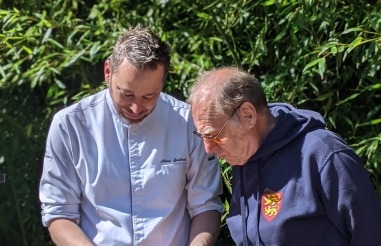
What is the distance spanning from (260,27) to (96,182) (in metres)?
1.44

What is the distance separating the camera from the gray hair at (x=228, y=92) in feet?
9.31

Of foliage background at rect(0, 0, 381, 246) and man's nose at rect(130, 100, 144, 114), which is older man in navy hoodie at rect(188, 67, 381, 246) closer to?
man's nose at rect(130, 100, 144, 114)

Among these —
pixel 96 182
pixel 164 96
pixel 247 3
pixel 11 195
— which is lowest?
pixel 11 195

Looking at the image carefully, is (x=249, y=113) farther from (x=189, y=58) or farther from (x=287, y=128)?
(x=189, y=58)

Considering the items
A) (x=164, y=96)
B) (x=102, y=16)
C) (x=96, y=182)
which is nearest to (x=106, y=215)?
(x=96, y=182)

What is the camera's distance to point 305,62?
3.97 m

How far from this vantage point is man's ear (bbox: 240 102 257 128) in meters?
2.84

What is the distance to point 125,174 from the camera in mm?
3141

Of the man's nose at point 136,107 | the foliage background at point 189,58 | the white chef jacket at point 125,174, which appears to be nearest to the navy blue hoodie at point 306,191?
the white chef jacket at point 125,174

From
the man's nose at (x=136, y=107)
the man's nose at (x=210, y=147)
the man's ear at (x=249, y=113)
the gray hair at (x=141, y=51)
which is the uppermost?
the gray hair at (x=141, y=51)

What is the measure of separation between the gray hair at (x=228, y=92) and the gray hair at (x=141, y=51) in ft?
0.73

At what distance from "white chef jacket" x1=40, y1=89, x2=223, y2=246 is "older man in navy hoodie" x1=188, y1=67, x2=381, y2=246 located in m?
0.25

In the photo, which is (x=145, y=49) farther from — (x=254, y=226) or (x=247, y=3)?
(x=247, y=3)

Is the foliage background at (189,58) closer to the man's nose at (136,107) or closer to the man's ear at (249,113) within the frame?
the man's nose at (136,107)
